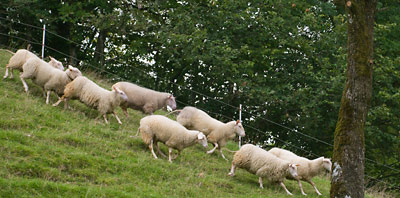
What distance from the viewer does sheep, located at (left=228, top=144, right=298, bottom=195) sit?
12.1 m

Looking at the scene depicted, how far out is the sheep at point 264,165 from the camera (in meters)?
12.1

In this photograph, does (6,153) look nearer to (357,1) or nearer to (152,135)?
A: (152,135)

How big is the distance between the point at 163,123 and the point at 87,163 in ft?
8.18

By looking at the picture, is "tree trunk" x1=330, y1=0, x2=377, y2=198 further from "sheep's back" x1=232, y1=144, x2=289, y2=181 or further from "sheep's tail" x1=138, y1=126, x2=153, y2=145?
"sheep's tail" x1=138, y1=126, x2=153, y2=145

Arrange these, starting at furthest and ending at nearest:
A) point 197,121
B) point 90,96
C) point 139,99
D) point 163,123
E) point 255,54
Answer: point 255,54
point 139,99
point 197,121
point 90,96
point 163,123

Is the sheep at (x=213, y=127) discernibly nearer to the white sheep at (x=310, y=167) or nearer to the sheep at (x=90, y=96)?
the white sheep at (x=310, y=167)

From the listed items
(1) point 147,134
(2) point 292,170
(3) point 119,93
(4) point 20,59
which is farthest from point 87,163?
(4) point 20,59

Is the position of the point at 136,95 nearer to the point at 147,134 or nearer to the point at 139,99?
the point at 139,99

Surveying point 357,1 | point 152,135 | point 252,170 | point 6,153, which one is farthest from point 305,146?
point 6,153

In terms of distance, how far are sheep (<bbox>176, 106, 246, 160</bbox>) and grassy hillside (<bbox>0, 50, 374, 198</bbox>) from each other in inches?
18.2

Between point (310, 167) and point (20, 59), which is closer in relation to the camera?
point (310, 167)

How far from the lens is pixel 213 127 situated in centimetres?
1405

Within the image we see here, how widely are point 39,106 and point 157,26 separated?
34.1ft

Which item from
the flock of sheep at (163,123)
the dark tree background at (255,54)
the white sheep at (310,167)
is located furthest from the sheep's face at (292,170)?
the dark tree background at (255,54)
